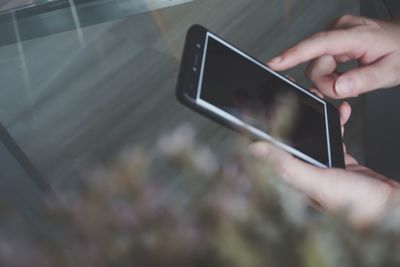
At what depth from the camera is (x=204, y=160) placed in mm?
177

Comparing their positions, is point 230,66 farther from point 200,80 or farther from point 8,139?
point 8,139

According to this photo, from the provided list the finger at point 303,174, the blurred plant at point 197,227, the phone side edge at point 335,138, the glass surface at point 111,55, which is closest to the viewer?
the blurred plant at point 197,227

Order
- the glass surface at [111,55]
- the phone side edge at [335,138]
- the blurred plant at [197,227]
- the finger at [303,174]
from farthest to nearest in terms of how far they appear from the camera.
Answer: the glass surface at [111,55] → the phone side edge at [335,138] → the finger at [303,174] → the blurred plant at [197,227]

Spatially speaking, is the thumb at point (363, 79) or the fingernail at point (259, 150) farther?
the thumb at point (363, 79)

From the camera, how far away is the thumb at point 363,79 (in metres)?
0.53

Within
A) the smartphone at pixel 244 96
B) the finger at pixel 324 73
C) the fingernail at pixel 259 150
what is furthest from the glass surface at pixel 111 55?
the fingernail at pixel 259 150

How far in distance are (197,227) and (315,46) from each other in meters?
0.43

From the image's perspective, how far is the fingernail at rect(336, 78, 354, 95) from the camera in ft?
1.73

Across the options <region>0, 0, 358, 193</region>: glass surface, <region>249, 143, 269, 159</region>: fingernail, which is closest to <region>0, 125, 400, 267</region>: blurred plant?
<region>249, 143, 269, 159</region>: fingernail

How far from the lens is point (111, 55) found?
758 mm

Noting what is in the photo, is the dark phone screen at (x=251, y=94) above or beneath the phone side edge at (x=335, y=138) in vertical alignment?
above

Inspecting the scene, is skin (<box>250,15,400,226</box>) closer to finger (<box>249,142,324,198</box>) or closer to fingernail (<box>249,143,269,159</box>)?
finger (<box>249,142,324,198</box>)

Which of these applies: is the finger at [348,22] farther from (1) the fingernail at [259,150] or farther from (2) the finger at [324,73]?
(1) the fingernail at [259,150]

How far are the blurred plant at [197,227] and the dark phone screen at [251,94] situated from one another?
0.62 ft
